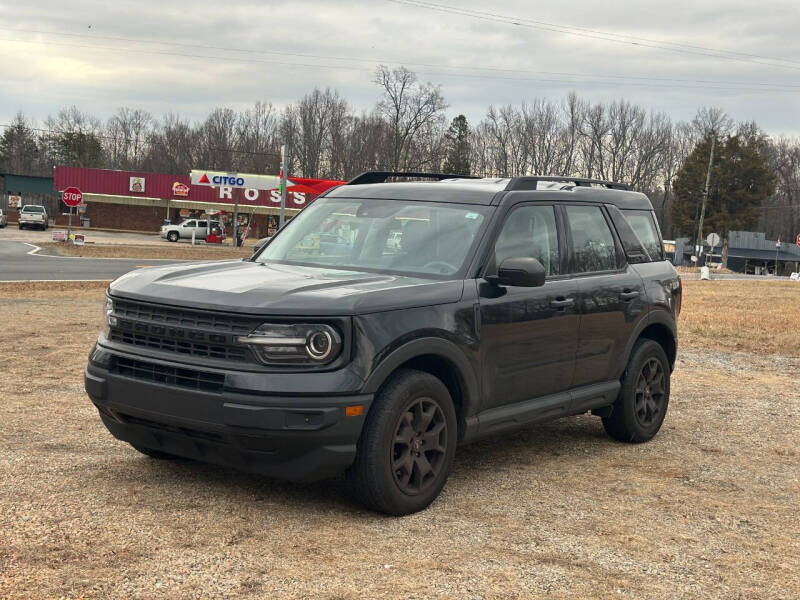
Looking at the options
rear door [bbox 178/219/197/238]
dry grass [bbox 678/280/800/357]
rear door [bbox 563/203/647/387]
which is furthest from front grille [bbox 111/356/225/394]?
rear door [bbox 178/219/197/238]

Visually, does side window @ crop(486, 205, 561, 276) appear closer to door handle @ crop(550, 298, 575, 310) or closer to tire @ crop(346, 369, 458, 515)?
door handle @ crop(550, 298, 575, 310)

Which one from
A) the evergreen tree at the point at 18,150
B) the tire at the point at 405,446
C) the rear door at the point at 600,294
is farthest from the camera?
the evergreen tree at the point at 18,150

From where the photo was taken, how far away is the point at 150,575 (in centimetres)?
403

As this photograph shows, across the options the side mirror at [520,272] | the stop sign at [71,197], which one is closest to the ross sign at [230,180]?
the stop sign at [71,197]

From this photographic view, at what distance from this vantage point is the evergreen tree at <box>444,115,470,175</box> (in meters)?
90.9

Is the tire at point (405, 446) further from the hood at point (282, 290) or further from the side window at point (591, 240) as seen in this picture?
the side window at point (591, 240)

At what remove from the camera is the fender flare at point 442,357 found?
485 centimetres

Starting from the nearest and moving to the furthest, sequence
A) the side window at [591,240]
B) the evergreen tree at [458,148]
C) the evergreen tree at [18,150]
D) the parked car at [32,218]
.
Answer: the side window at [591,240] → the parked car at [32,218] → the evergreen tree at [458,148] → the evergreen tree at [18,150]

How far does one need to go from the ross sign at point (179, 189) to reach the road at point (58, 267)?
41.5 metres

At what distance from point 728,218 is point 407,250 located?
3065 inches

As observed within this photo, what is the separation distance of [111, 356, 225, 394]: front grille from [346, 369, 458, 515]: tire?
82 cm

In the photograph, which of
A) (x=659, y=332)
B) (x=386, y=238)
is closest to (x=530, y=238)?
(x=386, y=238)

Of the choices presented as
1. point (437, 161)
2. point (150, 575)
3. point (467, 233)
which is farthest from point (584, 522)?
point (437, 161)

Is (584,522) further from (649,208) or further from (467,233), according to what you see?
(649,208)
